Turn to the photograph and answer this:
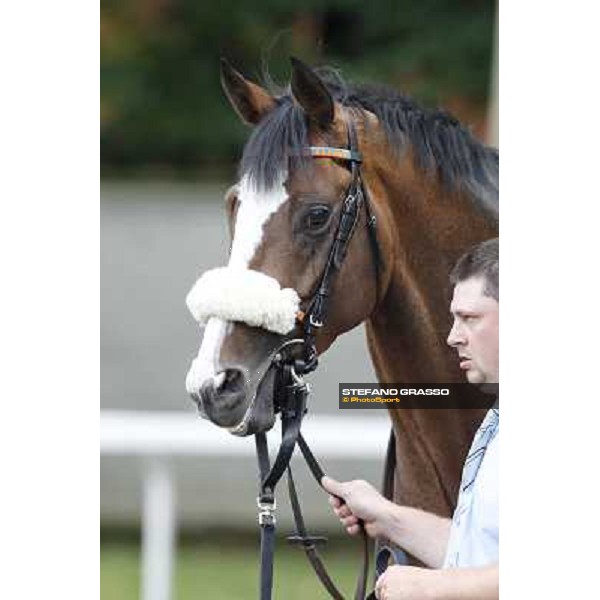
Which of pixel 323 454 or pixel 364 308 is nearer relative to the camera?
pixel 364 308

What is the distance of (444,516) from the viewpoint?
2.38 m

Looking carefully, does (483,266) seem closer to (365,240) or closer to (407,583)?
(365,240)

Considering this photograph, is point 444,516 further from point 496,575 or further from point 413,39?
point 413,39

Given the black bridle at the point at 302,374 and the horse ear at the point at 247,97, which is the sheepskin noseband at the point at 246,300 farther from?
the horse ear at the point at 247,97

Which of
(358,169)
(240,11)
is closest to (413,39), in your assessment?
(240,11)

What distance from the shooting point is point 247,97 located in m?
2.39

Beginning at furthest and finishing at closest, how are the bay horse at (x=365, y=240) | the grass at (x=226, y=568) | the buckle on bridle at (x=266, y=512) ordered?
1. the grass at (x=226, y=568)
2. the buckle on bridle at (x=266, y=512)
3. the bay horse at (x=365, y=240)

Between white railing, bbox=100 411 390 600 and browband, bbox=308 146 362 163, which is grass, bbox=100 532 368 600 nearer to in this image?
white railing, bbox=100 411 390 600

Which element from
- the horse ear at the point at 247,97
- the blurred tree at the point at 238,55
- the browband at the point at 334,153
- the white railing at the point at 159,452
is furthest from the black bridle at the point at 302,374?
the white railing at the point at 159,452

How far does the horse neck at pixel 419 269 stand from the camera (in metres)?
2.42

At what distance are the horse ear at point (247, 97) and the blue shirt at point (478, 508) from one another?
0.59m

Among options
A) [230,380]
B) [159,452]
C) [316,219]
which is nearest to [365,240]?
[316,219]
